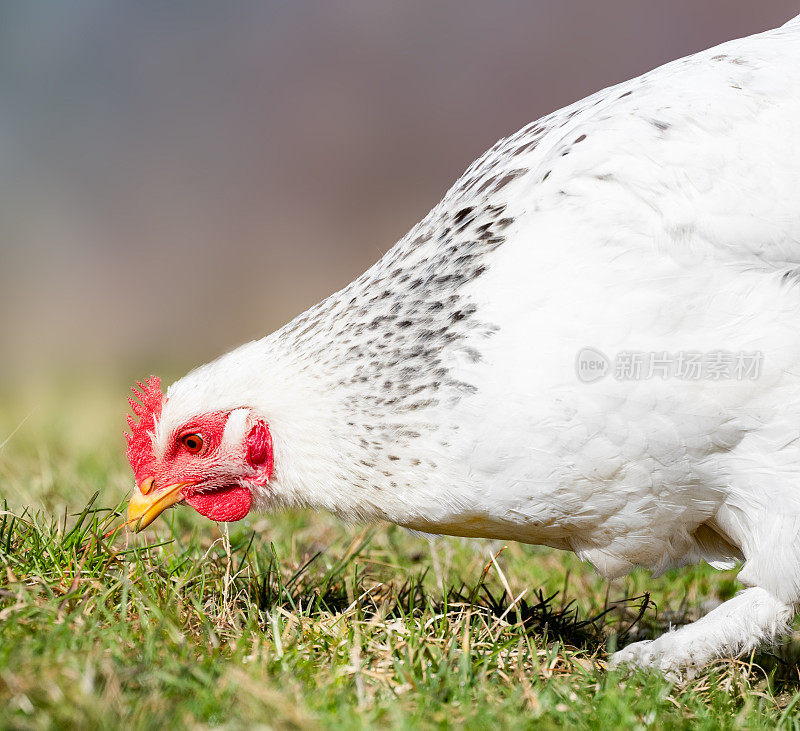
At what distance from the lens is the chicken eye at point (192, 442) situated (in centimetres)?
295

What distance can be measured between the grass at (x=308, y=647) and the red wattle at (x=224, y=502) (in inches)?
6.1

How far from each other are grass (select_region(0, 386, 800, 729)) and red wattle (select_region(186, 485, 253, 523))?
0.16 m

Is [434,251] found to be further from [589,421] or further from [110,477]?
[110,477]

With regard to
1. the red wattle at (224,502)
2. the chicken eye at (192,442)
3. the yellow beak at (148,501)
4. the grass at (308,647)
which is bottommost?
the grass at (308,647)

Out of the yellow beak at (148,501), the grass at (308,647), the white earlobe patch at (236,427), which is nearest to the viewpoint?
the grass at (308,647)

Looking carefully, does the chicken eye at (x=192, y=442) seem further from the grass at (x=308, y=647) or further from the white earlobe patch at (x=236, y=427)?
the grass at (x=308, y=647)

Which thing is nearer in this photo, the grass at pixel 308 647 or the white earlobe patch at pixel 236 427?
the grass at pixel 308 647

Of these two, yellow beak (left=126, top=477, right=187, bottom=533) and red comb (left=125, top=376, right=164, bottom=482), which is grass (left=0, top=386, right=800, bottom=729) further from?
red comb (left=125, top=376, right=164, bottom=482)

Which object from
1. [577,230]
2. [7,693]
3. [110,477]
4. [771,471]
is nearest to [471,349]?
[577,230]

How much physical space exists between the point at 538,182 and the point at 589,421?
0.84 metres

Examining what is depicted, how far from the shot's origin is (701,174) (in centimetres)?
261

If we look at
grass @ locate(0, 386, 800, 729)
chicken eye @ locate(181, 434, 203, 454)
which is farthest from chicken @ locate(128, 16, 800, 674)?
grass @ locate(0, 386, 800, 729)

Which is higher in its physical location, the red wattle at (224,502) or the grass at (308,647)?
the red wattle at (224,502)

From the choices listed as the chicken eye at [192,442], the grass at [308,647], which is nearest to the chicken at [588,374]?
the chicken eye at [192,442]
